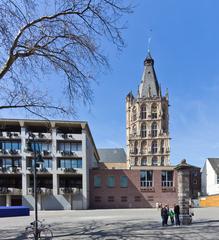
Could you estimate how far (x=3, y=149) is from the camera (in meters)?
62.6

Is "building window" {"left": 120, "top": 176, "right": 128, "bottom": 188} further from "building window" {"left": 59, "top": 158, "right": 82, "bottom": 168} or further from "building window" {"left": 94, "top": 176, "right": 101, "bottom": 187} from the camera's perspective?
"building window" {"left": 59, "top": 158, "right": 82, "bottom": 168}

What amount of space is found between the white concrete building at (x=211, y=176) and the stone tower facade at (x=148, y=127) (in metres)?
19.0

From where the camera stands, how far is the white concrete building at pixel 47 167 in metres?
62.2

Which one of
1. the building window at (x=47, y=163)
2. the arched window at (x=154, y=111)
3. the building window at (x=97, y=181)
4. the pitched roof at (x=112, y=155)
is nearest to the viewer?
the building window at (x=47, y=163)

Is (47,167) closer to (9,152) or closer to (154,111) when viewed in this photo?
(9,152)

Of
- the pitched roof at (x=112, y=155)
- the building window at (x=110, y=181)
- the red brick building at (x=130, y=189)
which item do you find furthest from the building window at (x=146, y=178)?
the pitched roof at (x=112, y=155)

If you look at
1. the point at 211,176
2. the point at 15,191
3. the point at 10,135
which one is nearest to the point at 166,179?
the point at 211,176

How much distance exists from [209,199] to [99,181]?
949 inches

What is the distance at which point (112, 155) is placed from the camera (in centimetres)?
13375

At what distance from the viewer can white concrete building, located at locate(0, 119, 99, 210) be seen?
6225 cm

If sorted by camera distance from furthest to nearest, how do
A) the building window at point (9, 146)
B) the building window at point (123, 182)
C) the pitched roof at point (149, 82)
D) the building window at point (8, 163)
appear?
the pitched roof at point (149, 82) < the building window at point (123, 182) < the building window at point (9, 146) < the building window at point (8, 163)

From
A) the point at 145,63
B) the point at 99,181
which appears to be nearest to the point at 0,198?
the point at 99,181

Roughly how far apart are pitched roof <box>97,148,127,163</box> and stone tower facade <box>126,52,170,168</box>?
8496mm

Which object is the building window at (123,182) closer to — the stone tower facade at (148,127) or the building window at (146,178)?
the building window at (146,178)
